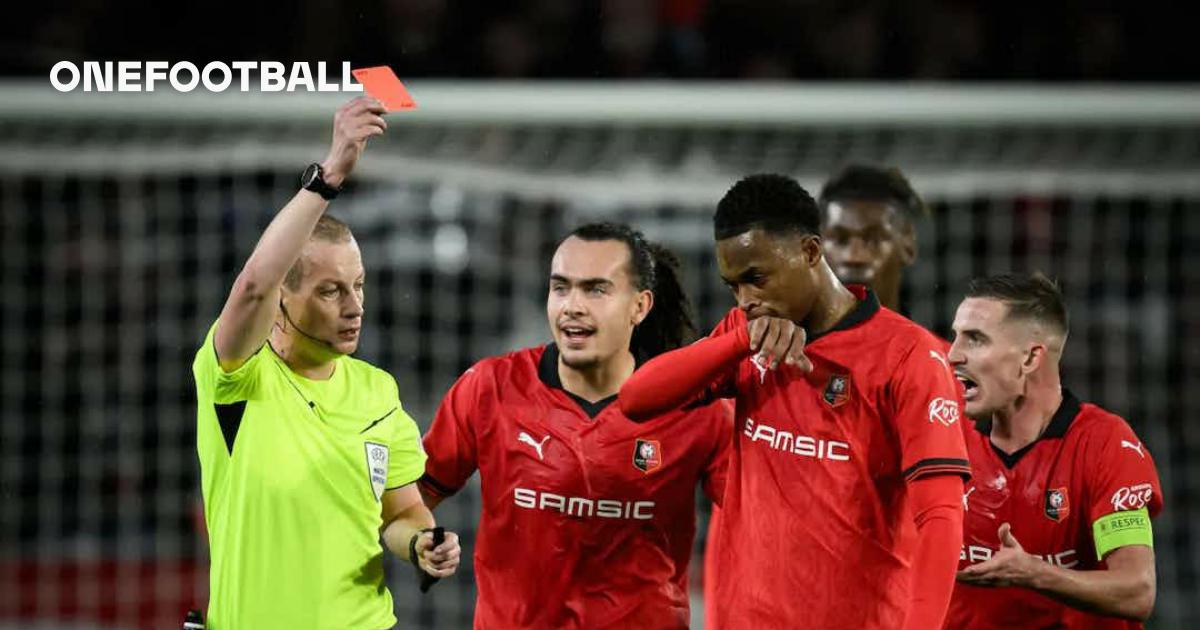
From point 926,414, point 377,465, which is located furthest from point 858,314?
point 377,465

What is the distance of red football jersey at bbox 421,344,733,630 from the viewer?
4238mm

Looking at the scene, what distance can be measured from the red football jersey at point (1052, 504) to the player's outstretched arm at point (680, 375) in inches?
37.9

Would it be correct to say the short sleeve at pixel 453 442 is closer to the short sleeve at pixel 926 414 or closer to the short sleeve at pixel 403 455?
the short sleeve at pixel 403 455

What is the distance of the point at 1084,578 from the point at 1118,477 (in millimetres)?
352

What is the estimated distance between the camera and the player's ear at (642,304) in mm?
4426

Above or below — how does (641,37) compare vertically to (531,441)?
above

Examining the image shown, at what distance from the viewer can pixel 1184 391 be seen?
27.2 ft

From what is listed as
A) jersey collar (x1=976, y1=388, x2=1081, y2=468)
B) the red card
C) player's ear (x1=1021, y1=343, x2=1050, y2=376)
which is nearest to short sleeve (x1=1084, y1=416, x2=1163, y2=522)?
jersey collar (x1=976, y1=388, x2=1081, y2=468)

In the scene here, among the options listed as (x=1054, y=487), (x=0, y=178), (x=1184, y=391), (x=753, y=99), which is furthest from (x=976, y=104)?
(x=0, y=178)

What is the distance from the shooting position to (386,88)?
3619mm

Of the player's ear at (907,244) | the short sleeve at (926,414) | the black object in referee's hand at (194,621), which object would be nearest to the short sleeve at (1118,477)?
the short sleeve at (926,414)

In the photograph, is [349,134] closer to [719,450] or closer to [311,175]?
[311,175]

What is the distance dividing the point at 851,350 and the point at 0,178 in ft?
18.1

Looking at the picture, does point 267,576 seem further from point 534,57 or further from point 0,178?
point 534,57
